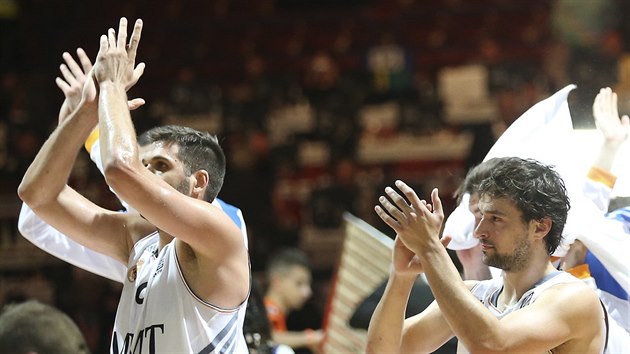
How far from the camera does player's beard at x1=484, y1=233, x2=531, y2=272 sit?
3.14 meters

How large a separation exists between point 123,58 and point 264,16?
9999mm

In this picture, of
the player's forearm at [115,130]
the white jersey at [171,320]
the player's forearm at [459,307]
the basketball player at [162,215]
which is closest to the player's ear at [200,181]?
the basketball player at [162,215]

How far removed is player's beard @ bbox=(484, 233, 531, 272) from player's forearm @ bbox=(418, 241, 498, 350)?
0.69ft

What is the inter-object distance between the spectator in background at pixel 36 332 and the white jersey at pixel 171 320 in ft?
3.09

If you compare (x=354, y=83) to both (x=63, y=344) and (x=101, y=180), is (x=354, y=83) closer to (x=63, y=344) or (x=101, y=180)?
(x=101, y=180)

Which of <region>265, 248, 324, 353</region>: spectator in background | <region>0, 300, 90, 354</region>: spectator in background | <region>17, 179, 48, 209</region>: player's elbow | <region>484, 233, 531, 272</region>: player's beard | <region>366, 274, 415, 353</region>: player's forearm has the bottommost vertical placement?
<region>265, 248, 324, 353</region>: spectator in background

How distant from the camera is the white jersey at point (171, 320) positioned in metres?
3.13

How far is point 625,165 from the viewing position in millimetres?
4172

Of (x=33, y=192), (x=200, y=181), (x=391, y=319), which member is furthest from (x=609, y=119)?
(x=33, y=192)

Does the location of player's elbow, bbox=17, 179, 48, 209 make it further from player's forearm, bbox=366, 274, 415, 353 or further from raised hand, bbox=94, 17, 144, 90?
player's forearm, bbox=366, 274, 415, 353

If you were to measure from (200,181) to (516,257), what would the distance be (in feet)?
3.48

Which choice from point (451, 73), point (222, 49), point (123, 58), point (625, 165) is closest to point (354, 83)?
point (451, 73)

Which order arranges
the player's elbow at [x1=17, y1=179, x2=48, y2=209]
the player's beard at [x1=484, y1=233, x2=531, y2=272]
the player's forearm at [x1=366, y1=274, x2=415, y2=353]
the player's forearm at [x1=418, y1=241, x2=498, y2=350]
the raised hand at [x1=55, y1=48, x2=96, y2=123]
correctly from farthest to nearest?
the raised hand at [x1=55, y1=48, x2=96, y2=123]
the player's elbow at [x1=17, y1=179, x2=48, y2=209]
the player's forearm at [x1=366, y1=274, x2=415, y2=353]
the player's beard at [x1=484, y1=233, x2=531, y2=272]
the player's forearm at [x1=418, y1=241, x2=498, y2=350]

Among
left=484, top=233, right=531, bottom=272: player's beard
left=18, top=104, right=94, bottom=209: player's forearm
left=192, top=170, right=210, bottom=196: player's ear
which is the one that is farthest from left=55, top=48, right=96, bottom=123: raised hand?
left=484, top=233, right=531, bottom=272: player's beard
